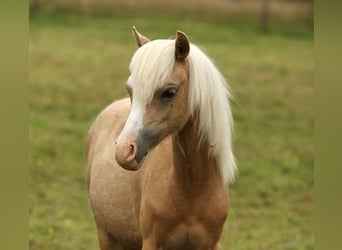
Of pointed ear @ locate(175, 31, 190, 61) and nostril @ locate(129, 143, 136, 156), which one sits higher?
pointed ear @ locate(175, 31, 190, 61)

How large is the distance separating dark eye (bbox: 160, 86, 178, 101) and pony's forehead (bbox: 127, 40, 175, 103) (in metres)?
0.05

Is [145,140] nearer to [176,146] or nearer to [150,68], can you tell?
[150,68]

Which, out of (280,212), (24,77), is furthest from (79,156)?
(24,77)

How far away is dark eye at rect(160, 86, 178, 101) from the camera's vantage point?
2673 millimetres

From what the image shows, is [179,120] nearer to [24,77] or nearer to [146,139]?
[146,139]

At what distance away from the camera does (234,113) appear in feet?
37.4

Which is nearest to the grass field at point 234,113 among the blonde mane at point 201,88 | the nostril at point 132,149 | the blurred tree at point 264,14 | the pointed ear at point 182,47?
the blurred tree at point 264,14

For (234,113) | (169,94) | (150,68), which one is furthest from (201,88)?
(234,113)

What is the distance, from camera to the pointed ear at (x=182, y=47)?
2.70 meters

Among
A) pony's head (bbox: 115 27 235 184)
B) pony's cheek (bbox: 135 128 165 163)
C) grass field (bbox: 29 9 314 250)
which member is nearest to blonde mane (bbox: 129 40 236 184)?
pony's head (bbox: 115 27 235 184)

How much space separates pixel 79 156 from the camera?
30.4 feet

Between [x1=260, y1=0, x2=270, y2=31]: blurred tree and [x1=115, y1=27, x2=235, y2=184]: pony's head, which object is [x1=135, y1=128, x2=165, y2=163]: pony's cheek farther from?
[x1=260, y1=0, x2=270, y2=31]: blurred tree

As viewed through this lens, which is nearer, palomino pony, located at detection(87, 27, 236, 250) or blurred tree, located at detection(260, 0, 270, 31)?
palomino pony, located at detection(87, 27, 236, 250)

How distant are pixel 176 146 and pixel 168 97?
0.39 meters
